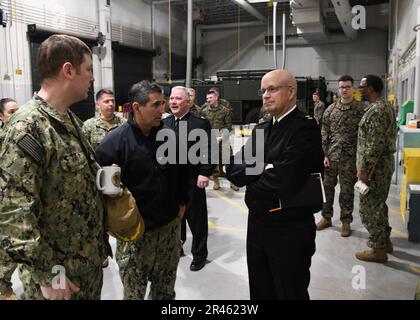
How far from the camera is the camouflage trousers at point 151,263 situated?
2.06 meters

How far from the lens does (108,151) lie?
2029 mm

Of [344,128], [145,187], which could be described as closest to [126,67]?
[344,128]

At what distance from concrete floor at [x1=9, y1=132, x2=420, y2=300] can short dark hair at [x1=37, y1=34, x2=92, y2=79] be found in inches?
81.0

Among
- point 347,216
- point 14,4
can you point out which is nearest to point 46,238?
point 347,216

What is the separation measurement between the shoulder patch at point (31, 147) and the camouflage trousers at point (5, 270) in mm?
331

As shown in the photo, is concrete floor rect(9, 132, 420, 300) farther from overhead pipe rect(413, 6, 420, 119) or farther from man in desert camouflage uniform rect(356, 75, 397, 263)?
overhead pipe rect(413, 6, 420, 119)

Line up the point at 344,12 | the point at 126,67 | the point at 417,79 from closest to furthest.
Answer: the point at 417,79 → the point at 344,12 → the point at 126,67

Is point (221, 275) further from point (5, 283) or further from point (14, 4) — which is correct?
point (14, 4)

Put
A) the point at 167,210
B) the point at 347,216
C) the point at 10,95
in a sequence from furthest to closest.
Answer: the point at 10,95, the point at 347,216, the point at 167,210

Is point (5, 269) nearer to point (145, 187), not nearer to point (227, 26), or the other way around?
point (145, 187)

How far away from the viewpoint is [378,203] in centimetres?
346

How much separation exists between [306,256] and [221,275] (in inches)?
57.1

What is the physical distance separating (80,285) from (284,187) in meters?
1.06

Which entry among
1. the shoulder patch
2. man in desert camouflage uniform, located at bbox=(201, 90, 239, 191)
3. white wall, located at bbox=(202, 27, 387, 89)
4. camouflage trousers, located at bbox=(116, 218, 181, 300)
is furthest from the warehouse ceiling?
the shoulder patch
